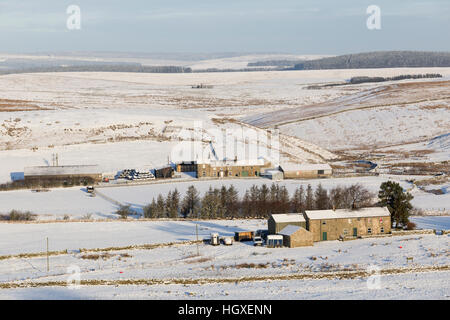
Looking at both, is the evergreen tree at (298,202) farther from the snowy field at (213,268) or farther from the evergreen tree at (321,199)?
the snowy field at (213,268)

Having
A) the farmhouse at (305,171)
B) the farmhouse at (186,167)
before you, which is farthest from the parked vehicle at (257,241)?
the farmhouse at (186,167)

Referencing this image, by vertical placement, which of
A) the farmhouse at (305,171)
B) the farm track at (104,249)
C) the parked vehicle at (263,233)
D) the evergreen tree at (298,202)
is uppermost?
the farmhouse at (305,171)

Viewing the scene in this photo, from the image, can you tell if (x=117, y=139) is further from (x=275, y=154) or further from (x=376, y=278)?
(x=376, y=278)

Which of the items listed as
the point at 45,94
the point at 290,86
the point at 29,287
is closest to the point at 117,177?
the point at 29,287

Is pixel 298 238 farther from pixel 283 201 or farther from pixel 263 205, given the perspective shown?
pixel 283 201

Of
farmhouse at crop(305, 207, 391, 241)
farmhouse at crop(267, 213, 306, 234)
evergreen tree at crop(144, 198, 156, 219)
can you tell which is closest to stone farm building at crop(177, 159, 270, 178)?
evergreen tree at crop(144, 198, 156, 219)
